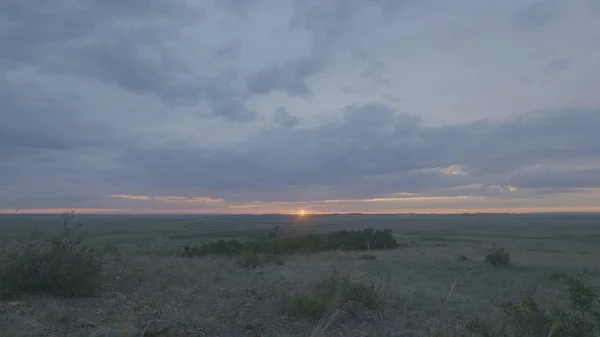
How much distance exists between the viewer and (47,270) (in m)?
8.12

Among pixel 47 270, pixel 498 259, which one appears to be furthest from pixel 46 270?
pixel 498 259

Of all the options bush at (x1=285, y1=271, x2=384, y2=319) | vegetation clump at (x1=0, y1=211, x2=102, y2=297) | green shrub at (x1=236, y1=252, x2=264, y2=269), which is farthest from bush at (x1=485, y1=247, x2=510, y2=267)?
vegetation clump at (x1=0, y1=211, x2=102, y2=297)

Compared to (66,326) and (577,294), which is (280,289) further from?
(577,294)

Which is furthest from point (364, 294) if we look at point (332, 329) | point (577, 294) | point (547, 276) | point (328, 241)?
point (328, 241)

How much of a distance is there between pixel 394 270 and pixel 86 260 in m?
14.1

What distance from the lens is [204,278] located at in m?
11.2

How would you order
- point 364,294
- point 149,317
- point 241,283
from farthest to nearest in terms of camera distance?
1. point 241,283
2. point 364,294
3. point 149,317

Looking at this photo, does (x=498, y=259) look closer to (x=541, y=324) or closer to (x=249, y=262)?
(x=249, y=262)

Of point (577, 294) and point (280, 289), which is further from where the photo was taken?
point (280, 289)

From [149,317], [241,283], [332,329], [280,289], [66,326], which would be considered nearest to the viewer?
[66,326]

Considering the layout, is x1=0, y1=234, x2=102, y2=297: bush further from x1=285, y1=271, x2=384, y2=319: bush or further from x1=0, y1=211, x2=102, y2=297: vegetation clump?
x1=285, y1=271, x2=384, y2=319: bush

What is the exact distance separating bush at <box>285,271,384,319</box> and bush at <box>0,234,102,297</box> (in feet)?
11.8

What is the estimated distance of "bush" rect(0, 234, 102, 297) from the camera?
7.87m

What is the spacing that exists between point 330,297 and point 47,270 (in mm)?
4816
